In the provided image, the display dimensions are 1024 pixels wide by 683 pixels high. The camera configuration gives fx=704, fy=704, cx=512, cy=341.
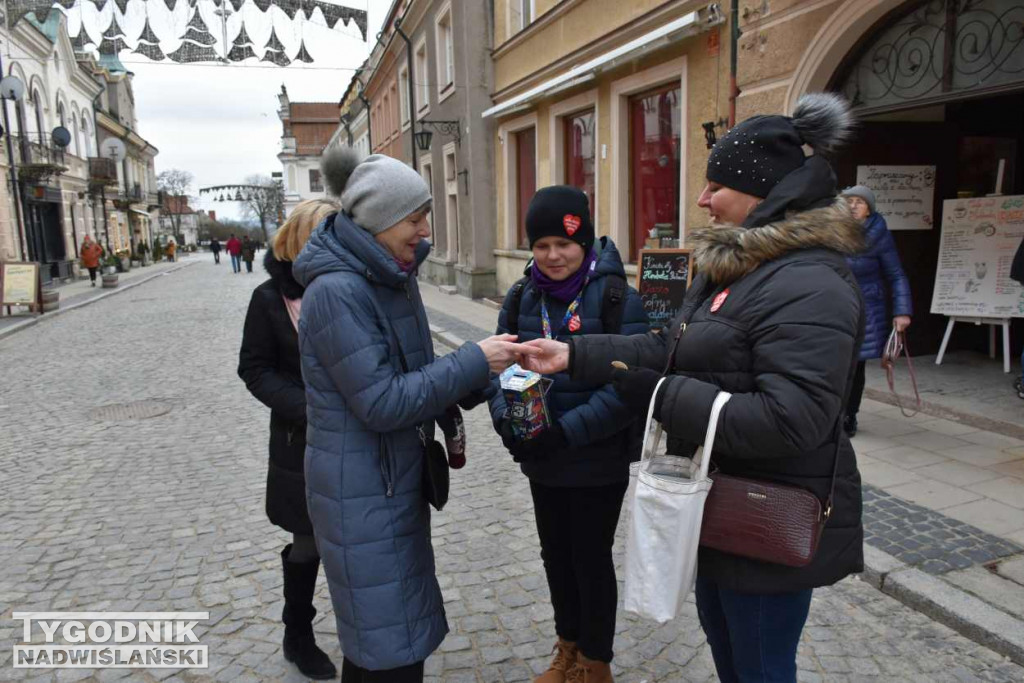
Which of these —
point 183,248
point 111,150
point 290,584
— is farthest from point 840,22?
point 183,248

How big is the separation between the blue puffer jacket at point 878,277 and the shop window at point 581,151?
6410 millimetres

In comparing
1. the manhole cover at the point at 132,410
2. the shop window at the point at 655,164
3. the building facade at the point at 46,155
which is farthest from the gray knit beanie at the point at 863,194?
the building facade at the point at 46,155

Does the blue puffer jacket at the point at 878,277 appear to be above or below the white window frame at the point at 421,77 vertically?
below

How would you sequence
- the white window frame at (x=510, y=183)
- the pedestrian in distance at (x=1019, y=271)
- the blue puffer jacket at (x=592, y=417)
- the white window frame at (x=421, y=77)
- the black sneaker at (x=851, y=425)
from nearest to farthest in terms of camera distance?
the blue puffer jacket at (x=592, y=417), the black sneaker at (x=851, y=425), the pedestrian in distance at (x=1019, y=271), the white window frame at (x=510, y=183), the white window frame at (x=421, y=77)

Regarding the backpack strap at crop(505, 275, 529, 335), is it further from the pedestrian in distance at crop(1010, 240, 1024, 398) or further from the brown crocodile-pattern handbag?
the pedestrian in distance at crop(1010, 240, 1024, 398)

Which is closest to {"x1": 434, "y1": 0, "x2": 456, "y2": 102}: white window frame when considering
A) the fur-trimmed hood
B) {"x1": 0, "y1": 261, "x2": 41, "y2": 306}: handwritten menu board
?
{"x1": 0, "y1": 261, "x2": 41, "y2": 306}: handwritten menu board

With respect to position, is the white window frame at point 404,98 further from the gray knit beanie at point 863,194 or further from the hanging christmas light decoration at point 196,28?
the gray knit beanie at point 863,194

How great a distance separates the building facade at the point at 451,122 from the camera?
Answer: 1545 cm

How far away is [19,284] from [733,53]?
15445 mm

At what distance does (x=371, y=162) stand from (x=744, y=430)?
4.28 feet

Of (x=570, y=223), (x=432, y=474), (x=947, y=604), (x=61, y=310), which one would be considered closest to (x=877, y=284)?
(x=947, y=604)

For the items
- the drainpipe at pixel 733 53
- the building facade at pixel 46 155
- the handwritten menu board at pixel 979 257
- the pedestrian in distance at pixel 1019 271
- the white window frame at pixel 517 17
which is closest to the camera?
the pedestrian in distance at pixel 1019 271

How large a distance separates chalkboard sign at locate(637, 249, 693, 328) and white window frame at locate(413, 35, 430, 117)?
13.6 m

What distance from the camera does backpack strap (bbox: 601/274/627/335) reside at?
251cm
